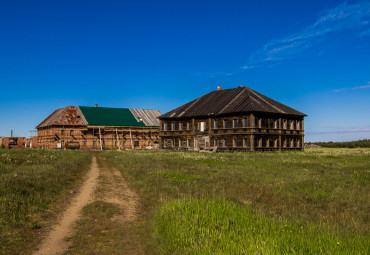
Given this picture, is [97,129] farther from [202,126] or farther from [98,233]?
[98,233]

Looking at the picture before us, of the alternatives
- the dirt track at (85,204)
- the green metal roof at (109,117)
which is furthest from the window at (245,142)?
the green metal roof at (109,117)

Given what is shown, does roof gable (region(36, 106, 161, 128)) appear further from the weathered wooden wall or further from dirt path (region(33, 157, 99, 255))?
dirt path (region(33, 157, 99, 255))

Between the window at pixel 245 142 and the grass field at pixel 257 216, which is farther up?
the window at pixel 245 142

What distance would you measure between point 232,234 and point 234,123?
4007 centimetres

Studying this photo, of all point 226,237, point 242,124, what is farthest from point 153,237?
point 242,124

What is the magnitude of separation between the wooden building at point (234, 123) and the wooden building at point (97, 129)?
443 inches

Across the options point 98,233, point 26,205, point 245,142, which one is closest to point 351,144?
point 245,142

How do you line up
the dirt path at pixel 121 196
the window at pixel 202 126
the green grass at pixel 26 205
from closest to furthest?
the green grass at pixel 26 205
the dirt path at pixel 121 196
the window at pixel 202 126

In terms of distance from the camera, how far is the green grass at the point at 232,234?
543 cm

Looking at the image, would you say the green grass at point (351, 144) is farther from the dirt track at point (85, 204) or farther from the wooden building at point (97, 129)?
the dirt track at point (85, 204)

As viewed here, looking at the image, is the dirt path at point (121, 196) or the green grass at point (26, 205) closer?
the green grass at point (26, 205)

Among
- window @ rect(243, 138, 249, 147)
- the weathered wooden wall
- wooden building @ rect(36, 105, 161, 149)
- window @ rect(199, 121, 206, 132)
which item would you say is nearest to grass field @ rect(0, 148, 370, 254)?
window @ rect(243, 138, 249, 147)

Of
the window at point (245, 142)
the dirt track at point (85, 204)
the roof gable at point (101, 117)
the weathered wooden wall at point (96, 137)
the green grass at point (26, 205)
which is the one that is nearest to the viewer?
the dirt track at point (85, 204)

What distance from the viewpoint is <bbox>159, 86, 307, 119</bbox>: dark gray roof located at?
44.7 metres
